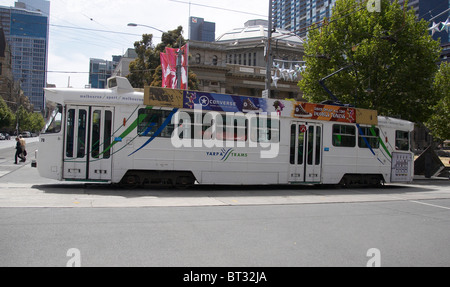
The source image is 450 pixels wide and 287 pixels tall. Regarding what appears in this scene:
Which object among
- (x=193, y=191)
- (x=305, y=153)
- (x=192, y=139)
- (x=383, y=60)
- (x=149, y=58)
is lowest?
(x=193, y=191)

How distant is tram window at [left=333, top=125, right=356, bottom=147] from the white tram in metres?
0.04

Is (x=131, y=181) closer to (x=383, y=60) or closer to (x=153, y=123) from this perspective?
(x=153, y=123)

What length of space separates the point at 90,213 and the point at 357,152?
1047 cm

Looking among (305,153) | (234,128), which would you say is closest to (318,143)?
(305,153)

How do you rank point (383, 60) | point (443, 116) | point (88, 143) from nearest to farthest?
point (88, 143) → point (383, 60) → point (443, 116)

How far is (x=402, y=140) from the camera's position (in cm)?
1566

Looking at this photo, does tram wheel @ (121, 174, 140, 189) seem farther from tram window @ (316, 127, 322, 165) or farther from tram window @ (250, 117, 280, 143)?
tram window @ (316, 127, 322, 165)

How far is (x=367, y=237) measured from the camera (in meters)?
6.46

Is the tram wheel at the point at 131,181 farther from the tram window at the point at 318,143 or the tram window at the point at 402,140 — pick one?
the tram window at the point at 402,140

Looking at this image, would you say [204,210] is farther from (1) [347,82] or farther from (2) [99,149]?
(1) [347,82]

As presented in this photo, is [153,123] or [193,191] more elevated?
[153,123]

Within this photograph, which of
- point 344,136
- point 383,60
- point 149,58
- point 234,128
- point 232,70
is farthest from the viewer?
point 232,70

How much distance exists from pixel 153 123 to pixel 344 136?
736 cm

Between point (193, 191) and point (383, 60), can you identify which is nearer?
point (193, 191)
